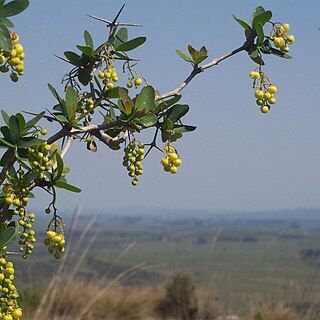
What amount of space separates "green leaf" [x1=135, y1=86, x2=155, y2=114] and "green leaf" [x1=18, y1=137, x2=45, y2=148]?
0.16m

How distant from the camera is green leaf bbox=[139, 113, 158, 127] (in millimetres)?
945

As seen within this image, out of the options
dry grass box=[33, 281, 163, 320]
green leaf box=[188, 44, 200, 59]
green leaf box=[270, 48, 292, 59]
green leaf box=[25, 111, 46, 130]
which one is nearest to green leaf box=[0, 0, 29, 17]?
green leaf box=[25, 111, 46, 130]

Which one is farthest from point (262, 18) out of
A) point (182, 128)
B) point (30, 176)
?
point (30, 176)

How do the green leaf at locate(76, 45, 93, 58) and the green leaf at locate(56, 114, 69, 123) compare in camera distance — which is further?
the green leaf at locate(76, 45, 93, 58)

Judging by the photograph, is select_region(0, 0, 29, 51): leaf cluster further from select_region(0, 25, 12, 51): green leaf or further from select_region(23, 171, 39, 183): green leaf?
select_region(23, 171, 39, 183): green leaf

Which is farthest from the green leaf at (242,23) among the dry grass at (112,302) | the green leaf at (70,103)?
the dry grass at (112,302)

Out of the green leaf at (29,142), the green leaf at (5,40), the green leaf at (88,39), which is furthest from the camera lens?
the green leaf at (88,39)

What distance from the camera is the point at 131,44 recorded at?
1.08m

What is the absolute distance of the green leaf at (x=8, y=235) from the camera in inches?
33.2

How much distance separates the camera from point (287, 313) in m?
5.02

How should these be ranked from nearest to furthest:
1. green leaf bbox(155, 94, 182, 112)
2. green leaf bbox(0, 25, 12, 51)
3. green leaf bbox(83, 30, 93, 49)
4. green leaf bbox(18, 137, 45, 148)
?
green leaf bbox(0, 25, 12, 51) < green leaf bbox(18, 137, 45, 148) < green leaf bbox(155, 94, 182, 112) < green leaf bbox(83, 30, 93, 49)

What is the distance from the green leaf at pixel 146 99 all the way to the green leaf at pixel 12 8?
9.1 inches

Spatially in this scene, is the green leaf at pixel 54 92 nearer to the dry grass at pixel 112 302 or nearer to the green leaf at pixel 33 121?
the green leaf at pixel 33 121

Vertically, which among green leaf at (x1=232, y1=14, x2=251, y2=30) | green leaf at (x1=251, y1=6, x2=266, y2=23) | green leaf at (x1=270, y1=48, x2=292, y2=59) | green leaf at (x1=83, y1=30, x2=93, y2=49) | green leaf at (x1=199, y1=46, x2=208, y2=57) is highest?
green leaf at (x1=251, y1=6, x2=266, y2=23)
